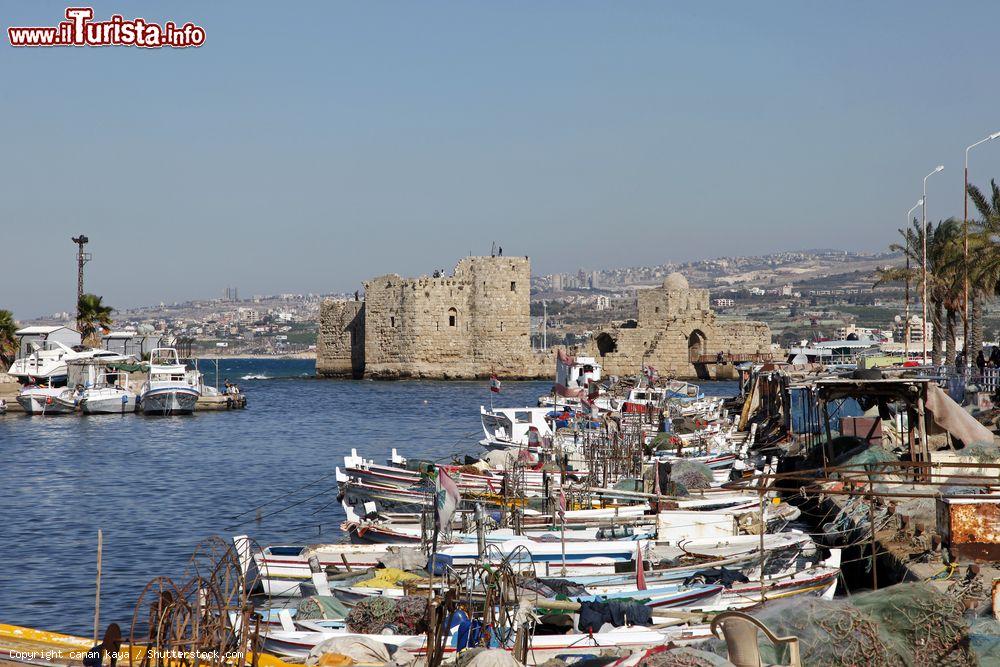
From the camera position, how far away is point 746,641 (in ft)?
23.3

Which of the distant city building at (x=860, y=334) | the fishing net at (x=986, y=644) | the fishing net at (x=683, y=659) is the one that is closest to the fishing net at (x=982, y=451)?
the fishing net at (x=986, y=644)

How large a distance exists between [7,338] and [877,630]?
168 ft

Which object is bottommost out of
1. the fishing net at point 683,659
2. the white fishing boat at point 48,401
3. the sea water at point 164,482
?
the sea water at point 164,482

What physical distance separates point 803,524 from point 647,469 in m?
4.17

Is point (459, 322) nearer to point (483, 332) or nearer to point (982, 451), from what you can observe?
point (483, 332)

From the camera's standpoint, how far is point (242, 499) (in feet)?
70.9

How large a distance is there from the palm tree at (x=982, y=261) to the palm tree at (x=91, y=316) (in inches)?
1408

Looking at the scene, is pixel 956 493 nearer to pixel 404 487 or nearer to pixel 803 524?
pixel 803 524

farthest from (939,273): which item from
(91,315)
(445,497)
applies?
(91,315)

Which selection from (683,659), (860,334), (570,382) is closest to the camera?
(683,659)

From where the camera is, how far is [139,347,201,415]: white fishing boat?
4212 centimetres

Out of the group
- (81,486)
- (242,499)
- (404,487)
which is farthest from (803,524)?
(81,486)

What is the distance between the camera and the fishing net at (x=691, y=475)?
59.1ft

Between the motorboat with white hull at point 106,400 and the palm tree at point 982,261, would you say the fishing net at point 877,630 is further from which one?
the motorboat with white hull at point 106,400
